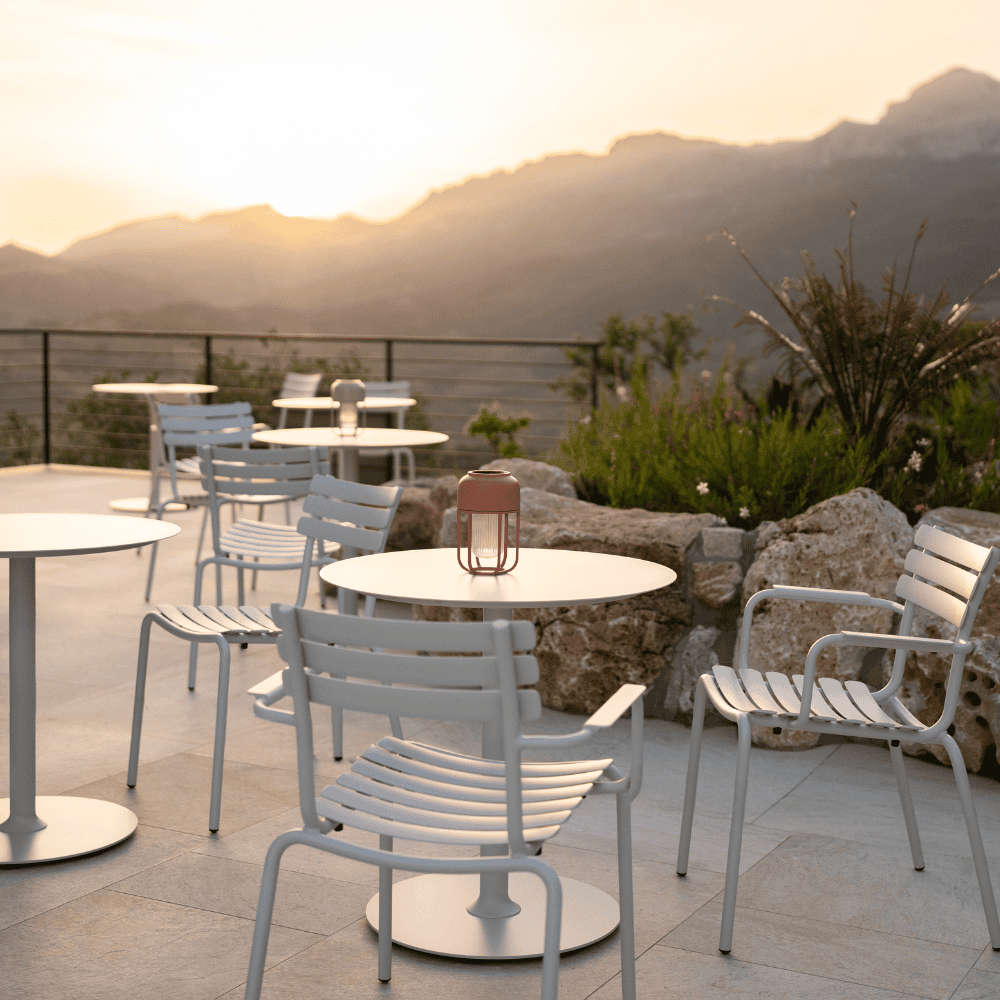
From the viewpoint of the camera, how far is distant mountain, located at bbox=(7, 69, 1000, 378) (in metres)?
21.3

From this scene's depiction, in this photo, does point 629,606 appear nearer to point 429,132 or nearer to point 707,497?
point 707,497

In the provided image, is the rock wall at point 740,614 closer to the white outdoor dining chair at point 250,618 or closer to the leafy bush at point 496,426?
the white outdoor dining chair at point 250,618

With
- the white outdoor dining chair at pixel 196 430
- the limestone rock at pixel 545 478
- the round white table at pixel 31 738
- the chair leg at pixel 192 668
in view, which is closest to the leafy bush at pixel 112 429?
the white outdoor dining chair at pixel 196 430

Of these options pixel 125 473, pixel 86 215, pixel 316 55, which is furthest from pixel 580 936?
pixel 86 215

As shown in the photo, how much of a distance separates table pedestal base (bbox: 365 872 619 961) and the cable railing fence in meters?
4.66

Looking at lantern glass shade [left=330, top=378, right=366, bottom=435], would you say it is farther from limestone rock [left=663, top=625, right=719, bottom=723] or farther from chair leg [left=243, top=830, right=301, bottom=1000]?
chair leg [left=243, top=830, right=301, bottom=1000]

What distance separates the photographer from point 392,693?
1.69m

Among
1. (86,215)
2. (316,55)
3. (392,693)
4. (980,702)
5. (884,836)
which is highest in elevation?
(316,55)

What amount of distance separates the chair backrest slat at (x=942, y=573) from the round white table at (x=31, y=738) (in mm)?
1608

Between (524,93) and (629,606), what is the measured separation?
17.2 metres

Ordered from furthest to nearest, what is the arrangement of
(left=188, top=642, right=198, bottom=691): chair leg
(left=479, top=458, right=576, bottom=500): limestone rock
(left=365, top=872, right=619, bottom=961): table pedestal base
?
(left=479, top=458, right=576, bottom=500): limestone rock, (left=188, top=642, right=198, bottom=691): chair leg, (left=365, top=872, right=619, bottom=961): table pedestal base

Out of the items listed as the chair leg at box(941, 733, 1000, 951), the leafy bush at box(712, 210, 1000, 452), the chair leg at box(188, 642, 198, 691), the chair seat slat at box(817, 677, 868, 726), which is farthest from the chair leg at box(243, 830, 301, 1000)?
the leafy bush at box(712, 210, 1000, 452)

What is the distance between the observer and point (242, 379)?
15758mm

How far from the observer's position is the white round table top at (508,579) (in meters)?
2.19
